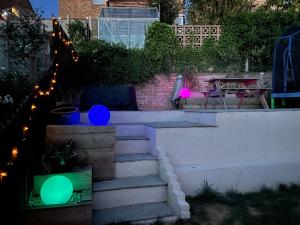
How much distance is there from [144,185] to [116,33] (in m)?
8.82

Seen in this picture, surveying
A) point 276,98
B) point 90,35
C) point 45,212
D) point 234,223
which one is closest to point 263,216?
point 234,223

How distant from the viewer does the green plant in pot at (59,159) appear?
9.86 ft

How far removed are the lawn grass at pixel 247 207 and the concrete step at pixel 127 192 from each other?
431 mm

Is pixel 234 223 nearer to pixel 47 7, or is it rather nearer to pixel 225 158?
pixel 225 158

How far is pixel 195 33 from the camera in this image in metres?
10.2

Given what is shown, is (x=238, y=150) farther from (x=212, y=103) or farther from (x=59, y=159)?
(x=212, y=103)

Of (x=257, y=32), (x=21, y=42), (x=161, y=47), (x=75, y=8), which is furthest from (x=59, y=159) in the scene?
(x=75, y=8)

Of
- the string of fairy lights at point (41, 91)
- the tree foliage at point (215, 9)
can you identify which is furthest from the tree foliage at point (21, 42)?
the tree foliage at point (215, 9)

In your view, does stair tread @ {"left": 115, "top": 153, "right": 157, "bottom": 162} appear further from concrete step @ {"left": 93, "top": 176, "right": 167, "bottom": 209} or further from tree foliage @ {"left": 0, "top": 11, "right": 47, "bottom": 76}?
tree foliage @ {"left": 0, "top": 11, "right": 47, "bottom": 76}

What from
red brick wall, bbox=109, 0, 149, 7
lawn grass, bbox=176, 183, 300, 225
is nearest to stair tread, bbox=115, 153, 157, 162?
lawn grass, bbox=176, 183, 300, 225

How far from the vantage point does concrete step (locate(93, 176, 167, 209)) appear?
3.15 meters

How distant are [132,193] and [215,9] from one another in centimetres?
973

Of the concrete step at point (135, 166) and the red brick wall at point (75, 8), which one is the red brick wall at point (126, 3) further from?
the concrete step at point (135, 166)

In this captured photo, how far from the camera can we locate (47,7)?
8836 millimetres
